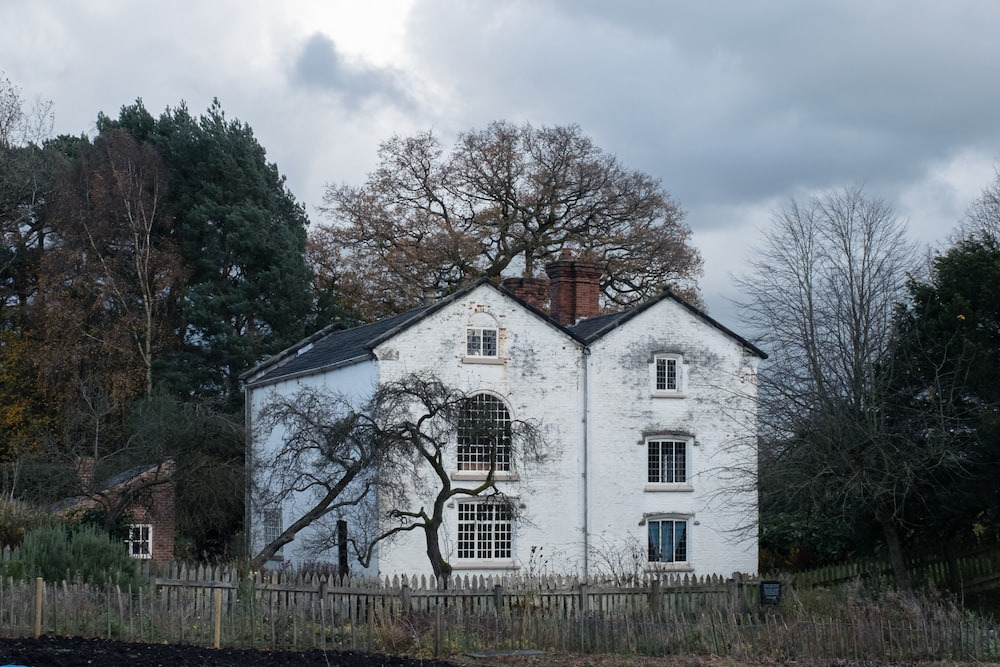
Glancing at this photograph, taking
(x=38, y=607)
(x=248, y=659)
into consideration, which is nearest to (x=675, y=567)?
(x=248, y=659)

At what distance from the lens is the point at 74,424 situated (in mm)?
44625

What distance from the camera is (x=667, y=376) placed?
3659cm

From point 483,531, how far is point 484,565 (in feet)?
3.56

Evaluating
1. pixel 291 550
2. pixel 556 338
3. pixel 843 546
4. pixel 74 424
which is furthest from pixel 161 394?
pixel 843 546

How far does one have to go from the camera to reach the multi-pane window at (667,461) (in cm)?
3616

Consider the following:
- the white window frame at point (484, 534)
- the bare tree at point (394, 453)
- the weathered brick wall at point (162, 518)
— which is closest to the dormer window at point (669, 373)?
the bare tree at point (394, 453)

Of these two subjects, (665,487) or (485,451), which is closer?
(485,451)

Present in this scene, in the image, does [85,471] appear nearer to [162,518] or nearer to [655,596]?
[162,518]

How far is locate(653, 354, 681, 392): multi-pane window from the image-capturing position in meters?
36.5

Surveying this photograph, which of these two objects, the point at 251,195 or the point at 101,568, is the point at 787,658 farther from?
the point at 251,195

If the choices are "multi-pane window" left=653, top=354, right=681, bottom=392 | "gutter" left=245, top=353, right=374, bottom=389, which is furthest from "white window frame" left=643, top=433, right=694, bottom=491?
"gutter" left=245, top=353, right=374, bottom=389

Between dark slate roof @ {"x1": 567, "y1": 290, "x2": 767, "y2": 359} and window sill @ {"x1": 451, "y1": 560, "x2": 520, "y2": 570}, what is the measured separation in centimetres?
686

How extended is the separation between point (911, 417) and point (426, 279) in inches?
909

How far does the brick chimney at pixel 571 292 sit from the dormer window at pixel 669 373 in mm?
3892
